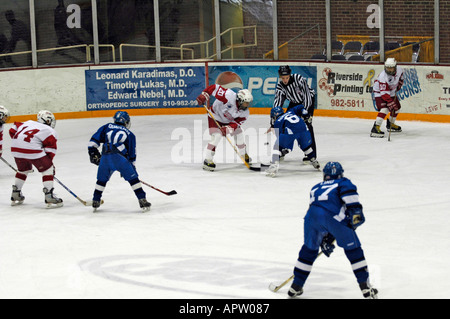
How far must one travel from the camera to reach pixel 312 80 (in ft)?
50.1

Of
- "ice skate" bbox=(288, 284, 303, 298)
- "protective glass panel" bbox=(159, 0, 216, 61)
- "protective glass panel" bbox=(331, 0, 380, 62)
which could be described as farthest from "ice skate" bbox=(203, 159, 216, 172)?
"protective glass panel" bbox=(159, 0, 216, 61)

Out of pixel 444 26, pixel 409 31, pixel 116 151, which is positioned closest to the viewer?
pixel 116 151

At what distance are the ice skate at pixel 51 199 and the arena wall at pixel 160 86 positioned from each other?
6978 mm

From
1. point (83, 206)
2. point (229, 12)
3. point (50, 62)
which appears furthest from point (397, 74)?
point (50, 62)

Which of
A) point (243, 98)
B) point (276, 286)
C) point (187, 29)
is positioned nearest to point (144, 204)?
point (243, 98)

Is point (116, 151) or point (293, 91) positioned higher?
point (293, 91)

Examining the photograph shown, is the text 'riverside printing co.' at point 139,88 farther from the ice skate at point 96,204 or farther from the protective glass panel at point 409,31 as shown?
the ice skate at point 96,204

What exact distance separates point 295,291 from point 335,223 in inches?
23.5

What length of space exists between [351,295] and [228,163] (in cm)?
560

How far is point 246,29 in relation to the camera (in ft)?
53.5

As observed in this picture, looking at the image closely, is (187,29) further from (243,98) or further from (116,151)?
(116,151)

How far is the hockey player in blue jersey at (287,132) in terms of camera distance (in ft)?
33.4

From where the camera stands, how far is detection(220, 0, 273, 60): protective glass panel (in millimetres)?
16047

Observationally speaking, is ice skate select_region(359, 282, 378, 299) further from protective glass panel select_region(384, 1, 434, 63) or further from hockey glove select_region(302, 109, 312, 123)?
protective glass panel select_region(384, 1, 434, 63)
